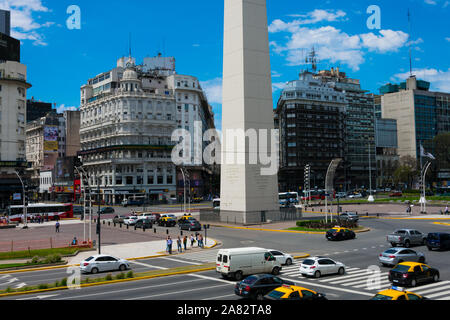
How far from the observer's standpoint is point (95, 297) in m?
18.4

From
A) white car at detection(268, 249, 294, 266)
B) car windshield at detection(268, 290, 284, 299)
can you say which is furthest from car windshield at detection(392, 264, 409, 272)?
car windshield at detection(268, 290, 284, 299)

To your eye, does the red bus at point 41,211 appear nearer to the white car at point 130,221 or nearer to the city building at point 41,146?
the white car at point 130,221

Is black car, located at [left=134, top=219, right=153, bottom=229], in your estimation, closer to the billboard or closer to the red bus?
the red bus

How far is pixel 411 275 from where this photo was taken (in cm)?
1983

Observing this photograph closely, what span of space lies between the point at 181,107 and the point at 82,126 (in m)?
32.9

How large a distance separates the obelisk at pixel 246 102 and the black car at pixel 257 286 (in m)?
32.2

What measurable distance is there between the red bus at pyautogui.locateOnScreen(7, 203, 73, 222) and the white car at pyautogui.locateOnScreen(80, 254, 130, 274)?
151ft

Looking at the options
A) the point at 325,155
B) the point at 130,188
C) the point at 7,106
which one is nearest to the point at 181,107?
the point at 130,188

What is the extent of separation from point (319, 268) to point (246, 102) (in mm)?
31028

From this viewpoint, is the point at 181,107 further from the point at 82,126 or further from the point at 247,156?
the point at 247,156

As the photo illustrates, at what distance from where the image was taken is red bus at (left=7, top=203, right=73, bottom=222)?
217 ft

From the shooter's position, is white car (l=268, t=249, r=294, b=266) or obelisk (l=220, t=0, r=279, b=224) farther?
obelisk (l=220, t=0, r=279, b=224)

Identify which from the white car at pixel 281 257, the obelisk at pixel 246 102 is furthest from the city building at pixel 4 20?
the white car at pixel 281 257

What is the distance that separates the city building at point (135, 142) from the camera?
10431 centimetres
